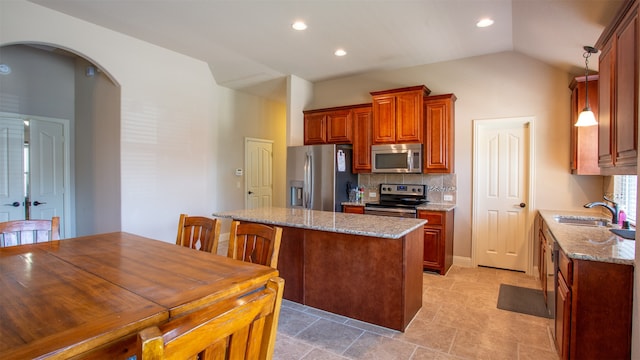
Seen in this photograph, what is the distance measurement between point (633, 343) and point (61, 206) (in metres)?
6.21

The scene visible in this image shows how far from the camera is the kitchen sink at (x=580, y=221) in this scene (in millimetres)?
2993

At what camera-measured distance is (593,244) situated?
2.11m

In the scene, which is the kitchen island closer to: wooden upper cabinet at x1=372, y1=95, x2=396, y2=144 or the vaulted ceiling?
wooden upper cabinet at x1=372, y1=95, x2=396, y2=144

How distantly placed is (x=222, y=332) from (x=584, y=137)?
4.09 metres

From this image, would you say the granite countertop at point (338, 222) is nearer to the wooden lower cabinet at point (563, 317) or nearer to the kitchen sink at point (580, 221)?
the wooden lower cabinet at point (563, 317)

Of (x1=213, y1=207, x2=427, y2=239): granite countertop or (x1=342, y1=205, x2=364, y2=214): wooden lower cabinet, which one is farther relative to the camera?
(x1=342, y1=205, x2=364, y2=214): wooden lower cabinet

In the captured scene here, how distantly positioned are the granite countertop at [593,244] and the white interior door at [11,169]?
19.6 feet

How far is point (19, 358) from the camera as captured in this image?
0.82m

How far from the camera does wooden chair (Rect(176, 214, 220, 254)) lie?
2135 millimetres

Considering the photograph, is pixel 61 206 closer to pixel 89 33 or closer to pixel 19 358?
pixel 89 33

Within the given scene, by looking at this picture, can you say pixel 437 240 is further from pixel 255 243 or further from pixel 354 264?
pixel 255 243

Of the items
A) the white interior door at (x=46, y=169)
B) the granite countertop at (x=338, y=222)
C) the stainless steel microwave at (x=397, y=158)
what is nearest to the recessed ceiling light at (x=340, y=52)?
the stainless steel microwave at (x=397, y=158)

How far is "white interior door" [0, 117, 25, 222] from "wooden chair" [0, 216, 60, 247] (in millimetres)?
2755

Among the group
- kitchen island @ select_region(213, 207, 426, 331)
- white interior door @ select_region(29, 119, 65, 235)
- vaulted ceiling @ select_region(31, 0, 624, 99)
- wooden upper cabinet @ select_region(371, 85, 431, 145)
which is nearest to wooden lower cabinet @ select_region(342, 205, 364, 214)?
wooden upper cabinet @ select_region(371, 85, 431, 145)
